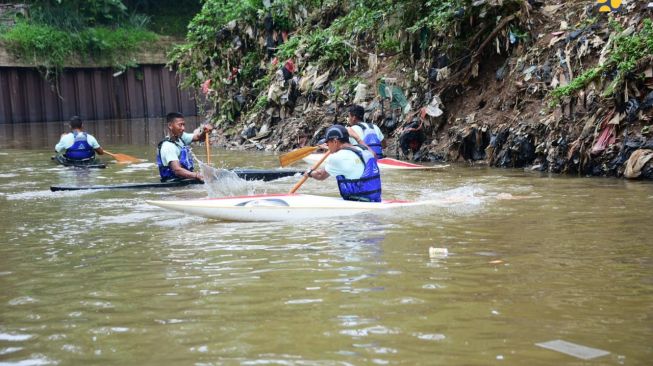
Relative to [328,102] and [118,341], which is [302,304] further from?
[328,102]

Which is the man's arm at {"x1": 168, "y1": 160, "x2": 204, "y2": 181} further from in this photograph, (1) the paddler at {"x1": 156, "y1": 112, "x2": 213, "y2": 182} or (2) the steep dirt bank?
(2) the steep dirt bank

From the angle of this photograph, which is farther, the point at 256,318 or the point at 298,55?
the point at 298,55

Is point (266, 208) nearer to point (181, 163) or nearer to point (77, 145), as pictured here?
point (181, 163)

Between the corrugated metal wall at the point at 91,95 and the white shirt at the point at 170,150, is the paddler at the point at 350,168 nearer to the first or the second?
the white shirt at the point at 170,150

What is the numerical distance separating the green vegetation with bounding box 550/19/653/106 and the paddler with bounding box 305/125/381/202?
466 cm

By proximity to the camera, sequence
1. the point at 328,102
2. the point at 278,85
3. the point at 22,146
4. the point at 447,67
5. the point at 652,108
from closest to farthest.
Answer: the point at 652,108, the point at 447,67, the point at 328,102, the point at 278,85, the point at 22,146

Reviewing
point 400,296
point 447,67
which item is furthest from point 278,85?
point 400,296

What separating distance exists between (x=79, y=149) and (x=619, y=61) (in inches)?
394

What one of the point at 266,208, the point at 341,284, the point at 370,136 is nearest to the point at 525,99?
the point at 370,136

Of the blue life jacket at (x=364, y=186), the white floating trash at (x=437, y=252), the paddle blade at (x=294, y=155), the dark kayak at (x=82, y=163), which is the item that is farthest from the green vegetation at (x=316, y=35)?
the white floating trash at (x=437, y=252)

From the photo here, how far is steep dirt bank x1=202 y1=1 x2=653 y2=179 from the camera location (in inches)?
479

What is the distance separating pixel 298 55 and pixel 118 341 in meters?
16.1

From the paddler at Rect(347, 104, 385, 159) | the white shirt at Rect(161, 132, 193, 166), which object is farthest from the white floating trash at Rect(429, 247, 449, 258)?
the paddler at Rect(347, 104, 385, 159)

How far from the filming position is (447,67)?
52.9 ft
